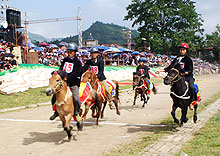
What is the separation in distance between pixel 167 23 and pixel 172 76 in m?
50.9

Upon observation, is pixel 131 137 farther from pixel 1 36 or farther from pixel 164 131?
pixel 1 36

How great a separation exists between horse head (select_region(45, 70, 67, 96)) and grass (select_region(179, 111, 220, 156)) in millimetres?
3368

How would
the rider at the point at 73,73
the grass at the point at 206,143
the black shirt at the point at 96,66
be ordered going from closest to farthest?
the grass at the point at 206,143 → the rider at the point at 73,73 → the black shirt at the point at 96,66

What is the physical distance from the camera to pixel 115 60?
1262 inches

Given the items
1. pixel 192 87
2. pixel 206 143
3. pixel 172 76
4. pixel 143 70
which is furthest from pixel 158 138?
pixel 143 70

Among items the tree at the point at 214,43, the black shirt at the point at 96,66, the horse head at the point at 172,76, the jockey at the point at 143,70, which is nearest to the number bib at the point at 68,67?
the black shirt at the point at 96,66

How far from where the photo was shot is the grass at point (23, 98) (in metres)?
13.2

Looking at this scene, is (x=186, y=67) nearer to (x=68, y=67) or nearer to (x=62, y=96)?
(x=68, y=67)

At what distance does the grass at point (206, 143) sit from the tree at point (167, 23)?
45.7 metres

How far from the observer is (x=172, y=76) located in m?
7.23

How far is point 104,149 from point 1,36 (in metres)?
Result: 28.1

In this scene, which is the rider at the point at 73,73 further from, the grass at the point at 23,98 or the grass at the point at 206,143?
the grass at the point at 23,98

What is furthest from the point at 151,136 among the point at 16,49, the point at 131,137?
the point at 16,49

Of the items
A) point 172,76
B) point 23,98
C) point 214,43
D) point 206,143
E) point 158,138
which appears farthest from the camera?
point 214,43
